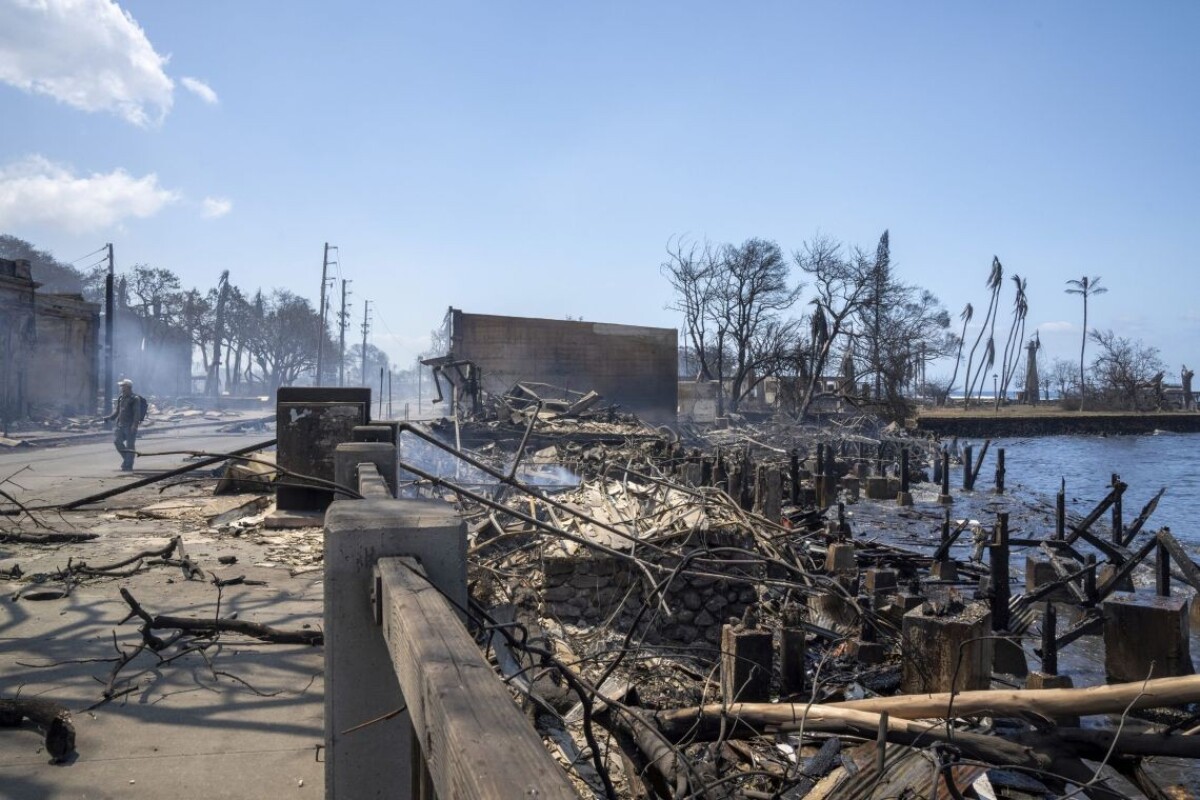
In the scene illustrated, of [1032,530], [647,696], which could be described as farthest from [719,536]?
[1032,530]

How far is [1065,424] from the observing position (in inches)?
2185

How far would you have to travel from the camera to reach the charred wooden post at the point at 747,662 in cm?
505

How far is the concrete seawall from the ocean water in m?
0.90

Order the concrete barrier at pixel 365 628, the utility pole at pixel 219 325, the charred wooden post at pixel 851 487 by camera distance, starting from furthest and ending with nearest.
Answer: the utility pole at pixel 219 325, the charred wooden post at pixel 851 487, the concrete barrier at pixel 365 628

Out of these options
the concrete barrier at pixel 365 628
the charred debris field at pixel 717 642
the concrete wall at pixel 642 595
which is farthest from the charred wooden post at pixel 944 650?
the concrete barrier at pixel 365 628

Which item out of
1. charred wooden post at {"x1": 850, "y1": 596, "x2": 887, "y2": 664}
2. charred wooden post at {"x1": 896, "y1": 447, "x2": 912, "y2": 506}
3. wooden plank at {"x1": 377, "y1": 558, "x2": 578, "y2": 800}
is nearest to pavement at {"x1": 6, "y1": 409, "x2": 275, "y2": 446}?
charred wooden post at {"x1": 850, "y1": 596, "x2": 887, "y2": 664}

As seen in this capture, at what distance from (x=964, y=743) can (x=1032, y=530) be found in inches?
631

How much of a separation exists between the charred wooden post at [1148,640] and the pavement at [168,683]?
5.75 meters

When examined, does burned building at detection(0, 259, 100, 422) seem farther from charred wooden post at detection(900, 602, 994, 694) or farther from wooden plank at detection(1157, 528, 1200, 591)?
wooden plank at detection(1157, 528, 1200, 591)

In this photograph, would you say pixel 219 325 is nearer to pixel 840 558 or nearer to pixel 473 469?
pixel 473 469

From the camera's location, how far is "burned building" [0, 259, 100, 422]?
29.1 m

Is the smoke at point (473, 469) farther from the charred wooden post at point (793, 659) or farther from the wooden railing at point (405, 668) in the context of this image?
the wooden railing at point (405, 668)

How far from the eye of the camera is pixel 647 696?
5.91m

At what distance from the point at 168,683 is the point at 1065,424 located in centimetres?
6164
